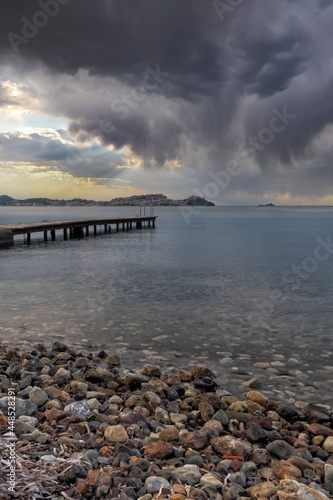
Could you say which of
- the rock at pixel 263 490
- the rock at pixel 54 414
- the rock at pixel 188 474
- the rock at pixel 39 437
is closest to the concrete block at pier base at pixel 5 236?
the rock at pixel 54 414

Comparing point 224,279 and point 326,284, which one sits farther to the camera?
point 224,279

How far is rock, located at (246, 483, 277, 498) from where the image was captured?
3.98 metres

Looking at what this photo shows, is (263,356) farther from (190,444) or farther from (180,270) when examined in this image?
(180,270)

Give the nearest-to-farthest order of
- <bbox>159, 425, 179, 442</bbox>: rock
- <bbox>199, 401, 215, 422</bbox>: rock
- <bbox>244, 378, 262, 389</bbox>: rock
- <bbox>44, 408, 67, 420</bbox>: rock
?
<bbox>159, 425, 179, 442</bbox>: rock → <bbox>44, 408, 67, 420</bbox>: rock → <bbox>199, 401, 215, 422</bbox>: rock → <bbox>244, 378, 262, 389</bbox>: rock

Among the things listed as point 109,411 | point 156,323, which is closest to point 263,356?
point 156,323

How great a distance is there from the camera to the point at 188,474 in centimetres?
425

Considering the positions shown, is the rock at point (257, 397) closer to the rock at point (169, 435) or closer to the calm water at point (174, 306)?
the rock at point (169, 435)

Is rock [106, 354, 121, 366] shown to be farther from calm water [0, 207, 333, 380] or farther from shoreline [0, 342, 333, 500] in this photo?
calm water [0, 207, 333, 380]

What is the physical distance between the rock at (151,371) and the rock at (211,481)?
12.9ft

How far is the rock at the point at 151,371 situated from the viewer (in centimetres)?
809

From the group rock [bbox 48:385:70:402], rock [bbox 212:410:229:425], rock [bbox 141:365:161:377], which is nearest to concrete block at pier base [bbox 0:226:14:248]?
rock [bbox 141:365:161:377]

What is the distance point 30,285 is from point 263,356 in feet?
43.3

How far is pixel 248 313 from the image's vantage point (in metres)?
14.2

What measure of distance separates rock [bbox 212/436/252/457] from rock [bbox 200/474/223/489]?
71 centimetres
